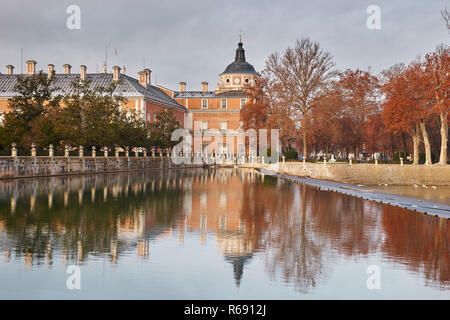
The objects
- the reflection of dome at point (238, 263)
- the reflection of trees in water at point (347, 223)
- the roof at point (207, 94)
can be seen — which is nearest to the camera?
the reflection of dome at point (238, 263)

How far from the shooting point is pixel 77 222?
13867 millimetres

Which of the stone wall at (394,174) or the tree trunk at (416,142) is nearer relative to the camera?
the stone wall at (394,174)

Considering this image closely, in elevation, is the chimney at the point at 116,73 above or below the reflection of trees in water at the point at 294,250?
above

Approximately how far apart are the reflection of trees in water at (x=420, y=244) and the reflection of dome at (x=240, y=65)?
337ft

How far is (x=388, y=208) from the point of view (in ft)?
61.0

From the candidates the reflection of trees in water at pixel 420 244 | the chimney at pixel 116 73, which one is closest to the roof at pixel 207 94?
the chimney at pixel 116 73

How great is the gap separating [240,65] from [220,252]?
4341 inches

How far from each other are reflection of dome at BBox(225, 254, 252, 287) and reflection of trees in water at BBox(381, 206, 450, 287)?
2.29 m

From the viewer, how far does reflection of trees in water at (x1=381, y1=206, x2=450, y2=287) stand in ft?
28.4

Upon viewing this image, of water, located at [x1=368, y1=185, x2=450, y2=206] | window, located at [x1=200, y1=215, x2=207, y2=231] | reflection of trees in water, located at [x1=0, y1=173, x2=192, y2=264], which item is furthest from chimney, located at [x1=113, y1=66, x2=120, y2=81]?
window, located at [x1=200, y1=215, x2=207, y2=231]

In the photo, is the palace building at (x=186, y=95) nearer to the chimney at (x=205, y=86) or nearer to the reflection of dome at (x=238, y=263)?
the chimney at (x=205, y=86)

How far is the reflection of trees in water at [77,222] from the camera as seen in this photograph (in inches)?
398

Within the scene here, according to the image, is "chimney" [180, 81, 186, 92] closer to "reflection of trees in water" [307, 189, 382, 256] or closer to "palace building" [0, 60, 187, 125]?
"palace building" [0, 60, 187, 125]

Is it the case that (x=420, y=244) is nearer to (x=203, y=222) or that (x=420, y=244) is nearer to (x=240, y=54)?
(x=203, y=222)
